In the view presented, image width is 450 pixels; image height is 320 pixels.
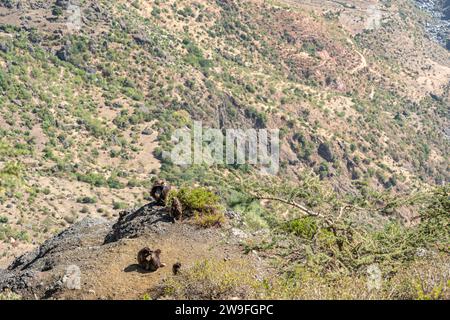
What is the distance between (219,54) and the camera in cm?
8075

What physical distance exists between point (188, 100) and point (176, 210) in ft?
166

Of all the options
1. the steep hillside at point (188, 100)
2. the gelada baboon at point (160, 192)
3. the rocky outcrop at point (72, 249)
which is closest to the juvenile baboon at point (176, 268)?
the rocky outcrop at point (72, 249)

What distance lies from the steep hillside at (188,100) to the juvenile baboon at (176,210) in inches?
58.6

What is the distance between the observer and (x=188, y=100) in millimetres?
65312

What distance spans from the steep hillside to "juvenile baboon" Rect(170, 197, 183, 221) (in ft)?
4.88

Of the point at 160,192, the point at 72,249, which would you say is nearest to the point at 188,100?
the point at 160,192

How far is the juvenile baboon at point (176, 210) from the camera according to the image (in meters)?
15.6

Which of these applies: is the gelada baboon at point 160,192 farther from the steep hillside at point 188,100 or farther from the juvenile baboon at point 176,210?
the steep hillside at point 188,100

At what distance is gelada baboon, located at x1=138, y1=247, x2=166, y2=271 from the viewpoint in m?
13.2

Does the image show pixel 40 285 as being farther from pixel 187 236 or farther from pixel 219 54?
pixel 219 54

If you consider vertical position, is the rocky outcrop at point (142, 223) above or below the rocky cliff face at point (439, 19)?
above

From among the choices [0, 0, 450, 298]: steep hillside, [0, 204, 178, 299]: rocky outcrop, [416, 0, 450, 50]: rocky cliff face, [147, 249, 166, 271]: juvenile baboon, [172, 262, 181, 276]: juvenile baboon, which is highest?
[172, 262, 181, 276]: juvenile baboon

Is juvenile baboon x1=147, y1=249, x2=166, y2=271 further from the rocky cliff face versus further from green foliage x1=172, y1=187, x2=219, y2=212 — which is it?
the rocky cliff face

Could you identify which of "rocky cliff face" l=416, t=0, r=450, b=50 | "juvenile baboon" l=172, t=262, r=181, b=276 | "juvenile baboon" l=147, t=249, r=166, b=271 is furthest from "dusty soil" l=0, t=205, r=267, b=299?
"rocky cliff face" l=416, t=0, r=450, b=50
